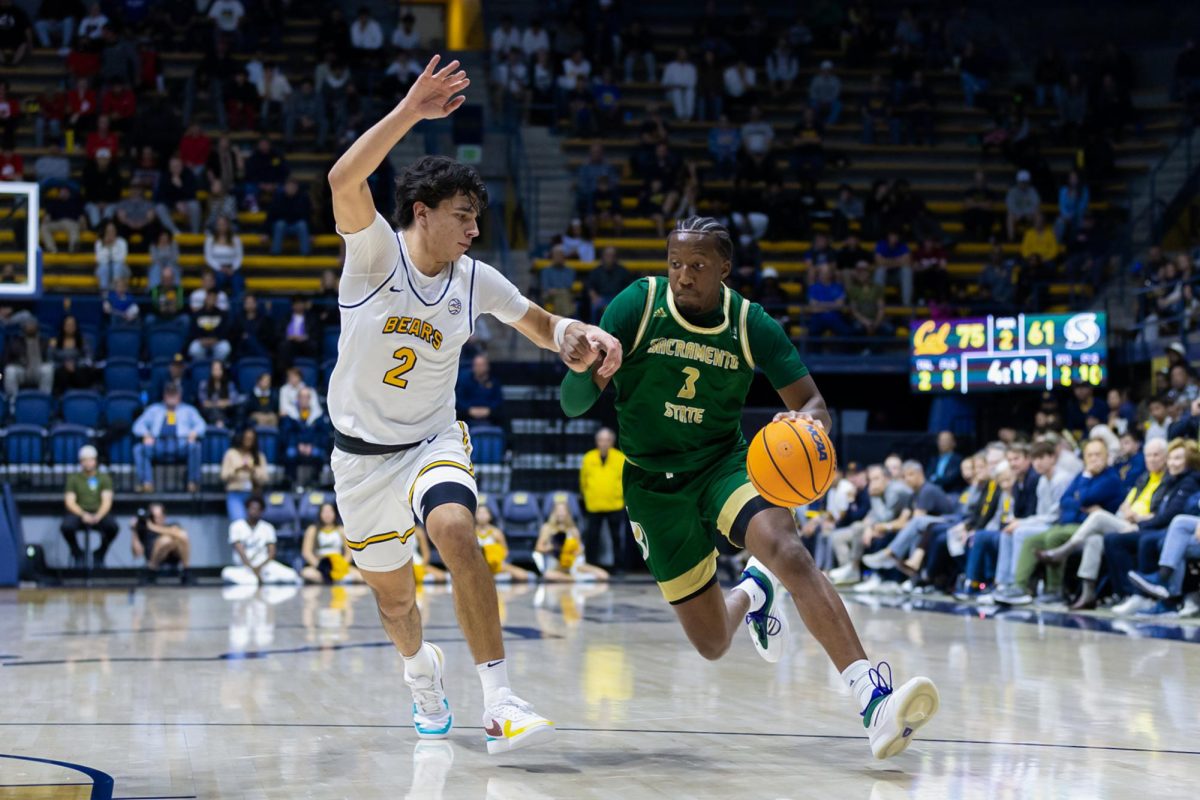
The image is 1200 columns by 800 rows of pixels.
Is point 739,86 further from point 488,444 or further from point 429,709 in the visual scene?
point 429,709

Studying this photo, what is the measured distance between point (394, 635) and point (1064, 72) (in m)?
22.9

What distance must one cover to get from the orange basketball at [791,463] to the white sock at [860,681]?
60 centimetres

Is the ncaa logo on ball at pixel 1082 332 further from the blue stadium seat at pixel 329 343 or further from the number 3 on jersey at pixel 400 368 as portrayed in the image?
the number 3 on jersey at pixel 400 368

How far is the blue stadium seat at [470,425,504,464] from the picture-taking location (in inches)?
715

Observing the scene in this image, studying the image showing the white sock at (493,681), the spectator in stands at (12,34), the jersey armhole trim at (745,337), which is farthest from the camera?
the spectator in stands at (12,34)

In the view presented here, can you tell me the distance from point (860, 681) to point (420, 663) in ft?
5.60

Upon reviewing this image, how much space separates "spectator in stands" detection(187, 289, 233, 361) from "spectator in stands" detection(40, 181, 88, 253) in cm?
304

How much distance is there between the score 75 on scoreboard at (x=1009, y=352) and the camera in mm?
16688

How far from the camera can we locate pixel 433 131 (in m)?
23.8

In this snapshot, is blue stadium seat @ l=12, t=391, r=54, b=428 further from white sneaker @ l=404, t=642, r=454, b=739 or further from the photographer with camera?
white sneaker @ l=404, t=642, r=454, b=739

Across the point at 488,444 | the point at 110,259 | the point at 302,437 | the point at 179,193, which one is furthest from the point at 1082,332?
the point at 179,193

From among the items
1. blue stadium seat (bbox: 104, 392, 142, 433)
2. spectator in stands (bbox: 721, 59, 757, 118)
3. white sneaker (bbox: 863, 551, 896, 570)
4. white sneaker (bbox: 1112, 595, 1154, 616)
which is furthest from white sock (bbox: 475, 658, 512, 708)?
spectator in stands (bbox: 721, 59, 757, 118)

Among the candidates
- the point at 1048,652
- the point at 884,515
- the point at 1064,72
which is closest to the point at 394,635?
the point at 1048,652

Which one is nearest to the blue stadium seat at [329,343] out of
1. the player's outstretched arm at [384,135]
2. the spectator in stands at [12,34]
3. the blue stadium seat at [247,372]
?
the blue stadium seat at [247,372]
